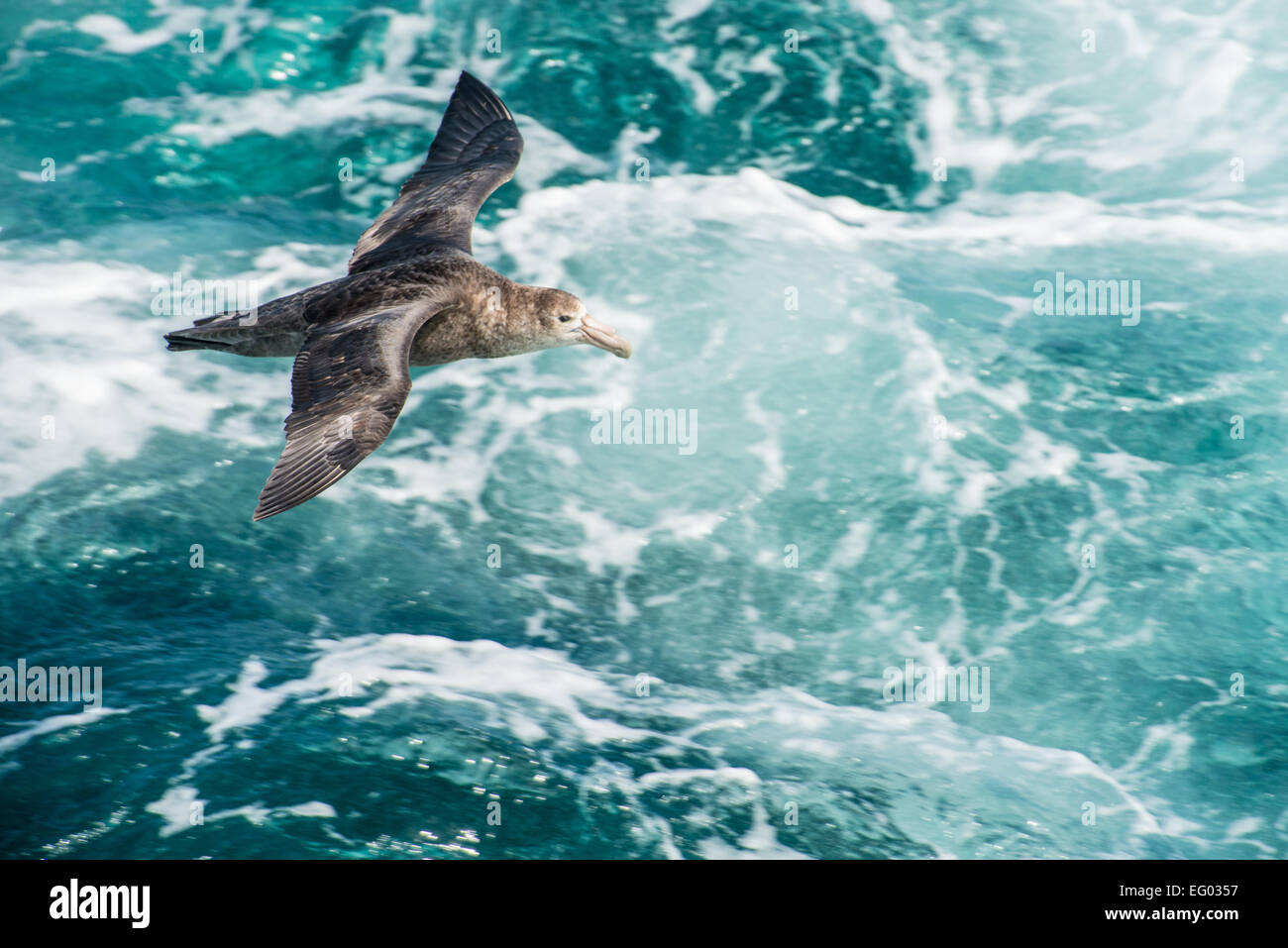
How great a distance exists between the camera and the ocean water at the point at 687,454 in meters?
9.55

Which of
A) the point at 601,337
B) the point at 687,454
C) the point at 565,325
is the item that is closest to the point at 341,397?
the point at 565,325

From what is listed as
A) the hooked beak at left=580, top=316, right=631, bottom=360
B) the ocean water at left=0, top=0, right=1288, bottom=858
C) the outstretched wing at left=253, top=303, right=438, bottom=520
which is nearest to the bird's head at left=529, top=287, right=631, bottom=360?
the hooked beak at left=580, top=316, right=631, bottom=360

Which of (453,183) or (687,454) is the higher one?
(453,183)

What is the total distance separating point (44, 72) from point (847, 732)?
13.1 m

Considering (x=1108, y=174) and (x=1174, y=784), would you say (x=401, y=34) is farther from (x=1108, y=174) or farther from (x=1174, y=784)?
(x=1174, y=784)

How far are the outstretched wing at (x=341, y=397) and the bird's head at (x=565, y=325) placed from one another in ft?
3.14

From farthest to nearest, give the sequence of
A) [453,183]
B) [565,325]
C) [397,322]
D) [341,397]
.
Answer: [453,183] < [565,325] < [397,322] < [341,397]

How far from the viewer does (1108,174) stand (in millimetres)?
17469

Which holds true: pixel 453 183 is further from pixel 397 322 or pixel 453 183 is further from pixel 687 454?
pixel 687 454

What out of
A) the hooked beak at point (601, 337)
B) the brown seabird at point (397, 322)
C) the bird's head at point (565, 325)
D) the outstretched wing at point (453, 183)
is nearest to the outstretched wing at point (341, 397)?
the brown seabird at point (397, 322)

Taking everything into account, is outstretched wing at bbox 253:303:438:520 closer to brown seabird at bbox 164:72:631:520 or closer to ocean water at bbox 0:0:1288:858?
brown seabird at bbox 164:72:631:520

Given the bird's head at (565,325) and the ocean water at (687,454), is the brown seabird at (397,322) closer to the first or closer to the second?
the bird's head at (565,325)

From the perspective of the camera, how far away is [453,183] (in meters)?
11.6

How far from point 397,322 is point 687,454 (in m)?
4.97
